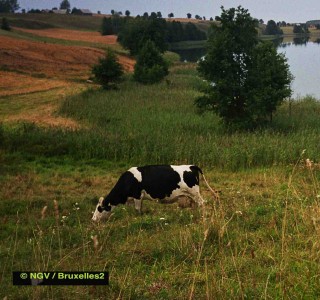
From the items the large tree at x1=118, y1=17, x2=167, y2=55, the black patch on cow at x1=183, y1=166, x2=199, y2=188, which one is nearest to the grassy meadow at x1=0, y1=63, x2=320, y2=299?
the black patch on cow at x1=183, y1=166, x2=199, y2=188

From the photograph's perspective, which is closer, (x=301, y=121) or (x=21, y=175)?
(x=21, y=175)

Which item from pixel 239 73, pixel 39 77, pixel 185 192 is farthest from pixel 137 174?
pixel 39 77

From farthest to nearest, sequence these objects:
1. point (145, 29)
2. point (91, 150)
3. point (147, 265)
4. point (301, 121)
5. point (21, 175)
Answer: point (145, 29), point (301, 121), point (91, 150), point (21, 175), point (147, 265)

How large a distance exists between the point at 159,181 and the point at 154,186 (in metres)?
0.19

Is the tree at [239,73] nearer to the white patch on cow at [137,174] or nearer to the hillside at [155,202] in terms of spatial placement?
the hillside at [155,202]

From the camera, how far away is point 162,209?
36.5 feet

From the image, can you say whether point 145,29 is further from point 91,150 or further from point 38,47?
point 91,150

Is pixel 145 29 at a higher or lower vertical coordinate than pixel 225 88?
higher

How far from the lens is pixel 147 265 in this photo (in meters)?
6.12

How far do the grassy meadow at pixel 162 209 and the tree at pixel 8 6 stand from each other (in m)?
145

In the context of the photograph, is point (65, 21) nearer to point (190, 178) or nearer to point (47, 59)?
point (47, 59)

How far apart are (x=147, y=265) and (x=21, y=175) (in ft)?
33.9

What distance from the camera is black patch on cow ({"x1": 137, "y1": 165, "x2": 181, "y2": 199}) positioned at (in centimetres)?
1077

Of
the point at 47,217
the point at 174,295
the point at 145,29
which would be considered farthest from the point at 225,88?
the point at 145,29
